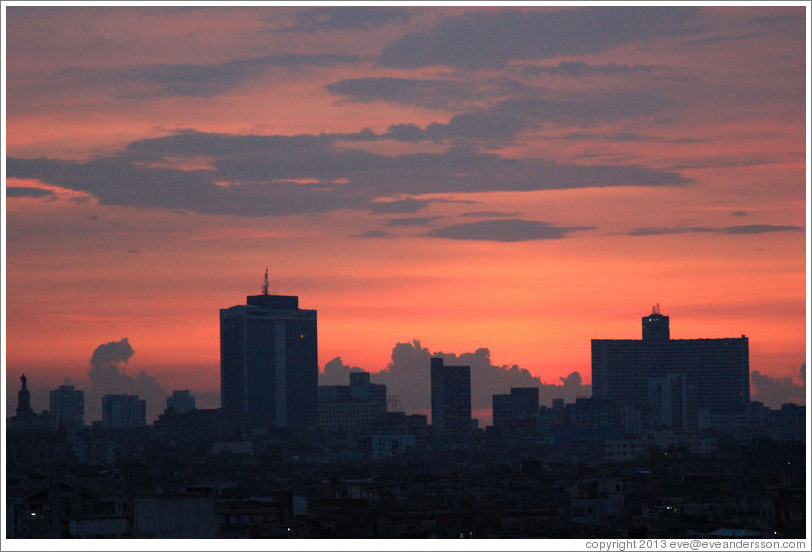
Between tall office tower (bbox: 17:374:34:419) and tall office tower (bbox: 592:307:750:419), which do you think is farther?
tall office tower (bbox: 592:307:750:419)

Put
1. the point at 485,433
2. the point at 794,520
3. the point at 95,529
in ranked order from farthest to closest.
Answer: the point at 485,433
the point at 794,520
the point at 95,529

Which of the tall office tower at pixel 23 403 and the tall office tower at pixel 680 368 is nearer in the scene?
the tall office tower at pixel 23 403

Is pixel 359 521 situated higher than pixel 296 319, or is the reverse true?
pixel 296 319

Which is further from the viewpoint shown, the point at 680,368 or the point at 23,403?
the point at 680,368

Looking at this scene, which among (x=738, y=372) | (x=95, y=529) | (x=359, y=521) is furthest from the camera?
(x=738, y=372)

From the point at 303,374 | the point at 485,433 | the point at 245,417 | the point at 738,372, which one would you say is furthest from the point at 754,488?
the point at 303,374

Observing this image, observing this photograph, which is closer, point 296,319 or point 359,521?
point 359,521

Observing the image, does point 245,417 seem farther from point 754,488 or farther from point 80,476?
point 754,488

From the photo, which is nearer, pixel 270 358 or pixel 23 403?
pixel 23 403
